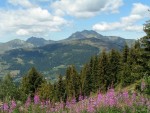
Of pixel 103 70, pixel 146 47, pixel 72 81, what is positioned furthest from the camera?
pixel 72 81

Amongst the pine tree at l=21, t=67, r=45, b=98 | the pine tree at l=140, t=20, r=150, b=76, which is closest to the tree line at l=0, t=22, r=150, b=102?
the pine tree at l=21, t=67, r=45, b=98

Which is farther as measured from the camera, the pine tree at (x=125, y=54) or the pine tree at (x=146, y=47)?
the pine tree at (x=125, y=54)

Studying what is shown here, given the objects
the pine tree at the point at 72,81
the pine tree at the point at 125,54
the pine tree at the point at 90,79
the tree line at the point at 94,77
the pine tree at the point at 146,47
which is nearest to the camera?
the pine tree at the point at 146,47

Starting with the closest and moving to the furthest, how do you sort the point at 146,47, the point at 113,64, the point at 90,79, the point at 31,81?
the point at 146,47
the point at 113,64
the point at 90,79
the point at 31,81

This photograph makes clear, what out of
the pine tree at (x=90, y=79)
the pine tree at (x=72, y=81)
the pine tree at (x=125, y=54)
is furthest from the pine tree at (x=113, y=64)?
the pine tree at (x=72, y=81)

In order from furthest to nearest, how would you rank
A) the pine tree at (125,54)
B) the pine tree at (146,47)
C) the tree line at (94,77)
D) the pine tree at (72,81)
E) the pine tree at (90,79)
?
the pine tree at (90,79), the pine tree at (72,81), the pine tree at (125,54), the tree line at (94,77), the pine tree at (146,47)

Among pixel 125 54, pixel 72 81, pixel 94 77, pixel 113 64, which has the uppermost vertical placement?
pixel 125 54

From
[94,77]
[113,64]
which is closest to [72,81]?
[94,77]

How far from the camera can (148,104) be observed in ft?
30.0

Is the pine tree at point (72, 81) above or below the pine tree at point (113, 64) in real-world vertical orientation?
below

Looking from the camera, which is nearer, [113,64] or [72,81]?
[113,64]

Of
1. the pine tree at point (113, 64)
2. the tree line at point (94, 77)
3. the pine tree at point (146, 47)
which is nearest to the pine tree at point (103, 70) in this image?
the tree line at point (94, 77)

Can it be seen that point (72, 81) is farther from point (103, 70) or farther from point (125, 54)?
point (125, 54)

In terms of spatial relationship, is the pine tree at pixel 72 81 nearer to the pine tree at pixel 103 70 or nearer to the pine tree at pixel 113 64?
the pine tree at pixel 103 70
